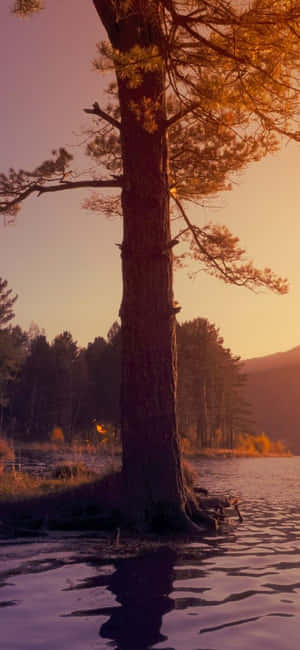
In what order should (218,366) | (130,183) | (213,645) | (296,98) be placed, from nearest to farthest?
(213,645) → (296,98) → (130,183) → (218,366)

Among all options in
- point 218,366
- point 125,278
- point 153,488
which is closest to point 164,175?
point 125,278

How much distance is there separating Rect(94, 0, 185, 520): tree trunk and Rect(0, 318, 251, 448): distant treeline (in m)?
42.2

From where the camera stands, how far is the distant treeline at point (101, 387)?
167 feet

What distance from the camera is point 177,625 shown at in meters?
3.27

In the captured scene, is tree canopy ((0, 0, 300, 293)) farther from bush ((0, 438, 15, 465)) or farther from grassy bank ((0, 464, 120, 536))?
bush ((0, 438, 15, 465))

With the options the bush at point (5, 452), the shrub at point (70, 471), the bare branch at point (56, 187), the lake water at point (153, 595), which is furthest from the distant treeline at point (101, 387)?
the lake water at point (153, 595)

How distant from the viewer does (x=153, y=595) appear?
12.6 ft

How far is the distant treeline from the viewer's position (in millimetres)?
50875

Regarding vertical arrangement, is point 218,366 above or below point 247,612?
above

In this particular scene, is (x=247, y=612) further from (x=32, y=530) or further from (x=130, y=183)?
(x=130, y=183)

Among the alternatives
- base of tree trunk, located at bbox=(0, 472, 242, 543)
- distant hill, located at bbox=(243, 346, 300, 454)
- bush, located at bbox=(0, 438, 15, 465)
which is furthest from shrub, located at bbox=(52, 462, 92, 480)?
distant hill, located at bbox=(243, 346, 300, 454)

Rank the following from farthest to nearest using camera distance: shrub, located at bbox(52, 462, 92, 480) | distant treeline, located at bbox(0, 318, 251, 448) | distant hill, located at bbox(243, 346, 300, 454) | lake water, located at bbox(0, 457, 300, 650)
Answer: distant hill, located at bbox(243, 346, 300, 454) < distant treeline, located at bbox(0, 318, 251, 448) < shrub, located at bbox(52, 462, 92, 480) < lake water, located at bbox(0, 457, 300, 650)

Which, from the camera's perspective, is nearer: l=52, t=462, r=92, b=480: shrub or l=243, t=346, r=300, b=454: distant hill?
l=52, t=462, r=92, b=480: shrub

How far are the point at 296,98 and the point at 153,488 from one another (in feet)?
15.1
